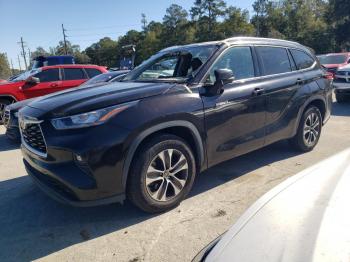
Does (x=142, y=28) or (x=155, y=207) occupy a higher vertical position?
(x=142, y=28)

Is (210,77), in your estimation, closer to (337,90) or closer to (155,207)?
(155,207)

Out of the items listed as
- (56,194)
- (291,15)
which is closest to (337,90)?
(56,194)

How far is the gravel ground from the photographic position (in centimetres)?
303

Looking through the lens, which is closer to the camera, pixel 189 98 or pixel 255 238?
pixel 255 238

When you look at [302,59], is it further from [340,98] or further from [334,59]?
[334,59]

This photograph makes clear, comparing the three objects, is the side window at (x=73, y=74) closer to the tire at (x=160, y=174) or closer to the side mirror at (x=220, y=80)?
the side mirror at (x=220, y=80)

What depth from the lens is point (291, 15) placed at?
210ft

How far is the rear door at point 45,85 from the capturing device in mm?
10469

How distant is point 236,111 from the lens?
4.14 metres

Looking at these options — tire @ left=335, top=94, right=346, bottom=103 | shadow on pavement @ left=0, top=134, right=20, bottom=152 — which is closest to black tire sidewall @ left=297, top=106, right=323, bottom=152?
shadow on pavement @ left=0, top=134, right=20, bottom=152

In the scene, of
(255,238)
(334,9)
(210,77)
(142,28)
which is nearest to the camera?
(255,238)

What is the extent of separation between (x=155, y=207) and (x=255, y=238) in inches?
79.5

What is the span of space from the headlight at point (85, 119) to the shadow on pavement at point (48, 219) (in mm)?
1032

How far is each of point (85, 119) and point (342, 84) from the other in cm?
1001
